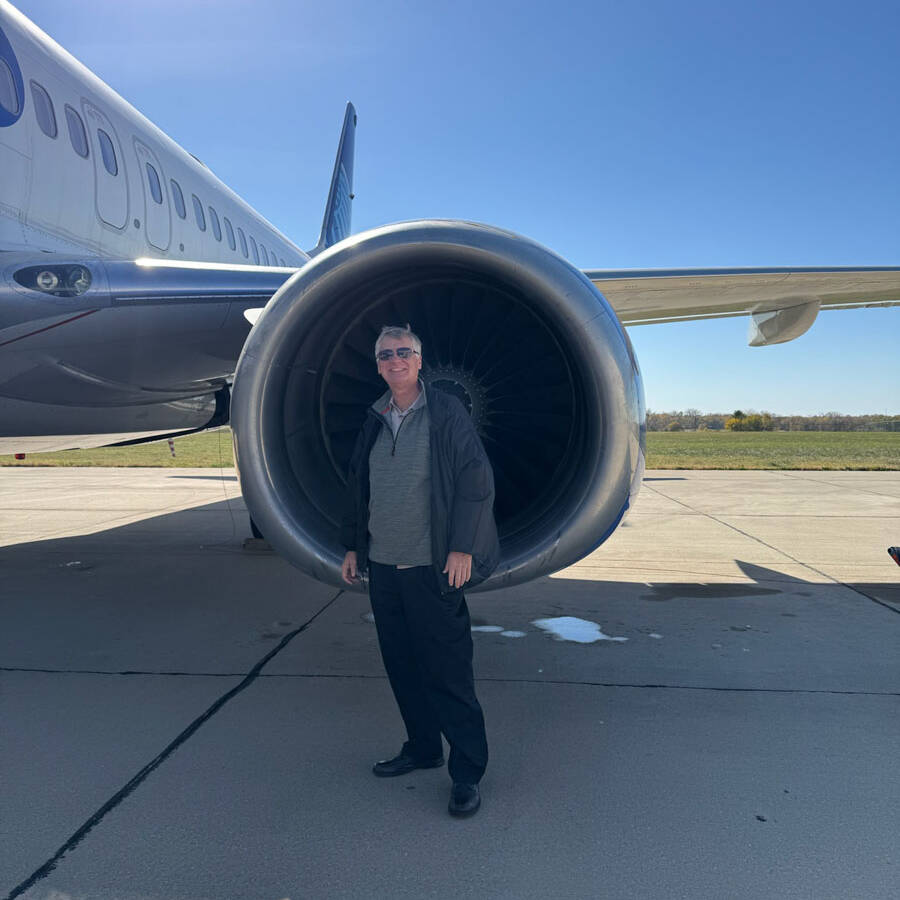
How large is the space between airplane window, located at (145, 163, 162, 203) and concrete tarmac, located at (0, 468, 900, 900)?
259cm

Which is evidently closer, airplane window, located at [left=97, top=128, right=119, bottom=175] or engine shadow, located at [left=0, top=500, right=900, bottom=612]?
airplane window, located at [left=97, top=128, right=119, bottom=175]

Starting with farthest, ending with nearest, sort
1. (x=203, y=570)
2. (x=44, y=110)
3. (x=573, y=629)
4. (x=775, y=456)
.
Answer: (x=775, y=456) → (x=203, y=570) → (x=573, y=629) → (x=44, y=110)

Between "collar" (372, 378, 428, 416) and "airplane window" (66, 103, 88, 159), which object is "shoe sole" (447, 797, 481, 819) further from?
"airplane window" (66, 103, 88, 159)

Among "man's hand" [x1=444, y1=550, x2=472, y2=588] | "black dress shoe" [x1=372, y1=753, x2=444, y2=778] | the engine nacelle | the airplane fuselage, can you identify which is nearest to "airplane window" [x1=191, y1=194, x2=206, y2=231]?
the airplane fuselage

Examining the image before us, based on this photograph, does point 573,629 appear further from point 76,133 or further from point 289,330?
point 76,133

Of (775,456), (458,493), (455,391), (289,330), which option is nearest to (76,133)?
(289,330)

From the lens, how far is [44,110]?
4.03 metres

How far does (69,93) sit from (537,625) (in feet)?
12.9

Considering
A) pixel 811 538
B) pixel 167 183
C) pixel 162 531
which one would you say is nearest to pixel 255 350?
pixel 167 183

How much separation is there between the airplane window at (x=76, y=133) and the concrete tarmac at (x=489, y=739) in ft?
8.56

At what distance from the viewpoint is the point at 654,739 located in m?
2.71

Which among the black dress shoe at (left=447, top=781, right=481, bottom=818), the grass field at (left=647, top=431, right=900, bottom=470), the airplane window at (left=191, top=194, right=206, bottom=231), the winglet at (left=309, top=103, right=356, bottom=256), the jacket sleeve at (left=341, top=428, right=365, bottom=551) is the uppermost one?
the winglet at (left=309, top=103, right=356, bottom=256)

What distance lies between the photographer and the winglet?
45.5 feet

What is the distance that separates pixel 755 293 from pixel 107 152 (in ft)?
15.0
